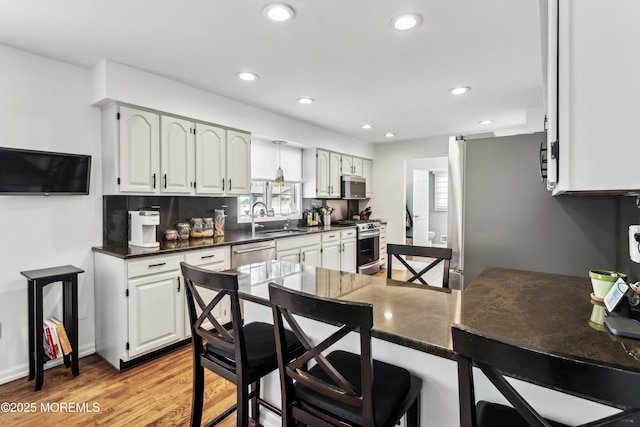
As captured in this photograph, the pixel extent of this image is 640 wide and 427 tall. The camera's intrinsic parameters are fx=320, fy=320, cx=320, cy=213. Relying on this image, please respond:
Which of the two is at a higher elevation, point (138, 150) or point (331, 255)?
point (138, 150)

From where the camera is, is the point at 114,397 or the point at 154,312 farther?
the point at 154,312

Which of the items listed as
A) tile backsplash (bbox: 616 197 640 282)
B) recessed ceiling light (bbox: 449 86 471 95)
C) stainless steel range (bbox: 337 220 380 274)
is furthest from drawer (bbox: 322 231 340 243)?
tile backsplash (bbox: 616 197 640 282)

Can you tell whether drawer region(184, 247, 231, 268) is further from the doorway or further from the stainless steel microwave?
the doorway

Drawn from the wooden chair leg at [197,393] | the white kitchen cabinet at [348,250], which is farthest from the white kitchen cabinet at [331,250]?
the wooden chair leg at [197,393]

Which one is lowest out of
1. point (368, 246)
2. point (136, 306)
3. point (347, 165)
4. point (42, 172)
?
point (136, 306)

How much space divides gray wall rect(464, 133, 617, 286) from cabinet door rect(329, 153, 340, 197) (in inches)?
111

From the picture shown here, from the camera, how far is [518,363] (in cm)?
67

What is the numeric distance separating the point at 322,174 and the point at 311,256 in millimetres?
1406

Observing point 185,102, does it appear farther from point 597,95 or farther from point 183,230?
point 597,95

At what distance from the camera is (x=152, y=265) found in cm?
264

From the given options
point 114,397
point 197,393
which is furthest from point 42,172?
point 197,393

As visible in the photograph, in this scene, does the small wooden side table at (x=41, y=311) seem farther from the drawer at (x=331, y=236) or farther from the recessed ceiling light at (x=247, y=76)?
the drawer at (x=331, y=236)

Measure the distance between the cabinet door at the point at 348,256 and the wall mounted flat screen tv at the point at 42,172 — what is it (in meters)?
3.44

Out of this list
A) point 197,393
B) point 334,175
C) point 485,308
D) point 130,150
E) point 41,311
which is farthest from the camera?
point 334,175
